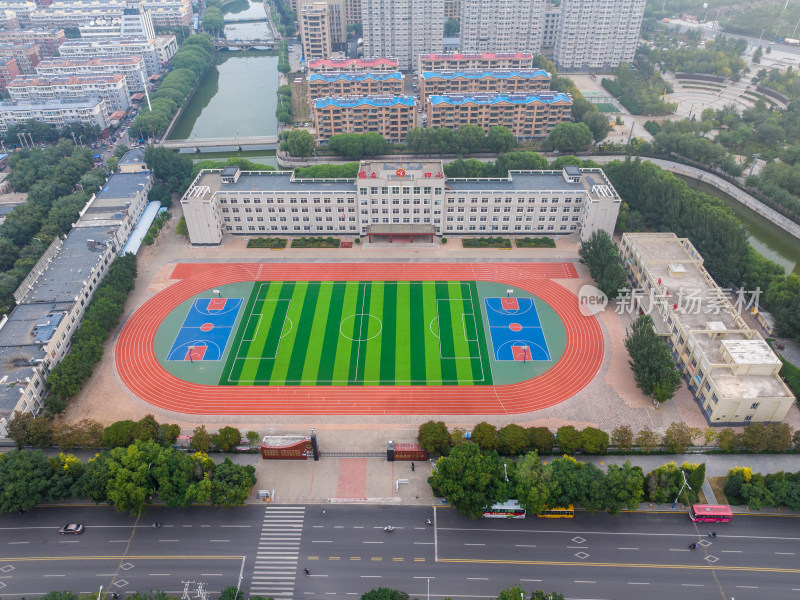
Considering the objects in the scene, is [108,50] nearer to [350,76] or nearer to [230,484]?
[350,76]

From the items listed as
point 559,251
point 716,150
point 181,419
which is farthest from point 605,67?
point 181,419

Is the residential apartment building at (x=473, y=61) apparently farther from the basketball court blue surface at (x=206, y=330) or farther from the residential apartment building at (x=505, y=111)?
the basketball court blue surface at (x=206, y=330)

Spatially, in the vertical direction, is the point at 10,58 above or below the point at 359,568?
above

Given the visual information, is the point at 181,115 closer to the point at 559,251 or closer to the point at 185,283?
the point at 185,283

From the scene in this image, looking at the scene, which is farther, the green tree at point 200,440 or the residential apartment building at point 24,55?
the residential apartment building at point 24,55

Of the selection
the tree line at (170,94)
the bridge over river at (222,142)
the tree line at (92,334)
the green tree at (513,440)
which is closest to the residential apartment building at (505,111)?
the bridge over river at (222,142)

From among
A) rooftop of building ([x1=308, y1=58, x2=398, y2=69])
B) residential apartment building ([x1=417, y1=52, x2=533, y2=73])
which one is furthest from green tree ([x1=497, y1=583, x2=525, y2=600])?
residential apartment building ([x1=417, y1=52, x2=533, y2=73])

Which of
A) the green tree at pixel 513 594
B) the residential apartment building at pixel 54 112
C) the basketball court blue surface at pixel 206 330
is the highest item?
the residential apartment building at pixel 54 112

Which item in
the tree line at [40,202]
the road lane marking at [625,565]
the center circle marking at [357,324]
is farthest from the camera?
the tree line at [40,202]
